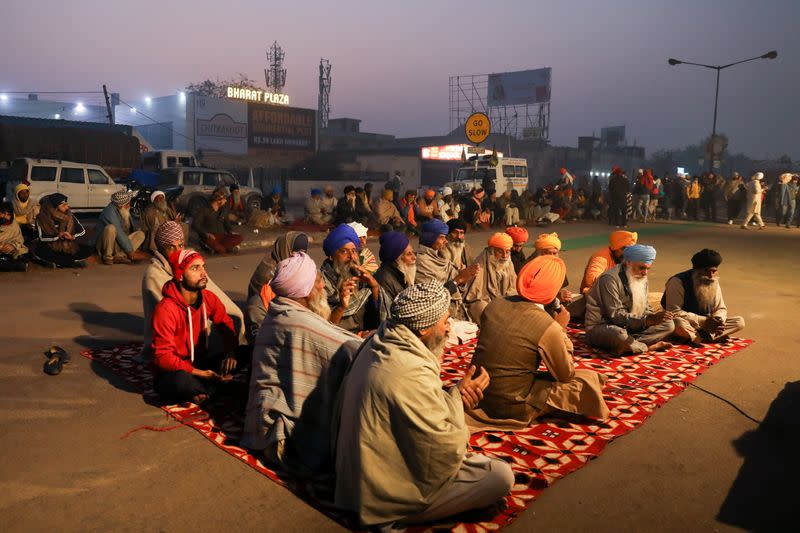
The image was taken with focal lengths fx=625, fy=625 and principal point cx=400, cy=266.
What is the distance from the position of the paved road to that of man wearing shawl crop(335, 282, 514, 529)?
1.12 ft

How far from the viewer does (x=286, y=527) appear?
302 cm

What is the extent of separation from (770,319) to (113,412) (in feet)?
24.0

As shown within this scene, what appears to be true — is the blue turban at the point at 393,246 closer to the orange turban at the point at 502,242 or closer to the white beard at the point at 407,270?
the white beard at the point at 407,270

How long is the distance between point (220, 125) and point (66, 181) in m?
21.3

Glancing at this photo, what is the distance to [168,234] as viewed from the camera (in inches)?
210

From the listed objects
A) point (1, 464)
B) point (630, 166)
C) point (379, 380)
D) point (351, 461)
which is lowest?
point (1, 464)

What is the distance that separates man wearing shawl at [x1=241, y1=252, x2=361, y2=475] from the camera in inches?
135

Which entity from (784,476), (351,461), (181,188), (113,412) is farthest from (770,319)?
(181,188)

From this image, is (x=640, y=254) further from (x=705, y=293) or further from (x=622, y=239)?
(x=622, y=239)

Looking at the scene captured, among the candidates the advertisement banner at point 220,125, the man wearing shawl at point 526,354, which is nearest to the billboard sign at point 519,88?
the advertisement banner at point 220,125

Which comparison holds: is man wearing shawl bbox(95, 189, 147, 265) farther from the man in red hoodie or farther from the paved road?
the man in red hoodie

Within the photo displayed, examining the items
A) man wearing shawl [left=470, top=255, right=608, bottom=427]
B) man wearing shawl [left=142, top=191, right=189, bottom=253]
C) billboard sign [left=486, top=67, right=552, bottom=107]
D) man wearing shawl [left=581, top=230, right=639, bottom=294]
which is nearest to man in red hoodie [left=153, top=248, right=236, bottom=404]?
man wearing shawl [left=470, top=255, right=608, bottom=427]

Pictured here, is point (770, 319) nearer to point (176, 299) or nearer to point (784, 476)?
point (784, 476)

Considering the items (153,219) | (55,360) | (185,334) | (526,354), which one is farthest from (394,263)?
(153,219)
